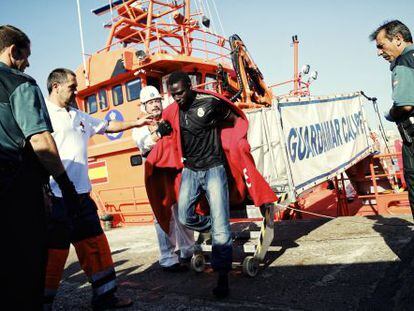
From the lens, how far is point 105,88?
1041 centimetres

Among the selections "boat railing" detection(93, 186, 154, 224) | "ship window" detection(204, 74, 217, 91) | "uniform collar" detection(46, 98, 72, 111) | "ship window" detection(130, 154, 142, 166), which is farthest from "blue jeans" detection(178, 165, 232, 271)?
"ship window" detection(204, 74, 217, 91)

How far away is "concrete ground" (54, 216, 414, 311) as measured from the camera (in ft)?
9.22

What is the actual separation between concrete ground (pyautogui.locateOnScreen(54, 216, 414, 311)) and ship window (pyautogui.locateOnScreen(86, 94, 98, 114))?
257 inches

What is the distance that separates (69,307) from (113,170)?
7113mm

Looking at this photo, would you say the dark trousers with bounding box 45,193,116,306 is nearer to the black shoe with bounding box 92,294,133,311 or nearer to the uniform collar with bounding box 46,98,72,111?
the black shoe with bounding box 92,294,133,311

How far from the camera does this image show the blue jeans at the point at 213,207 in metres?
3.23

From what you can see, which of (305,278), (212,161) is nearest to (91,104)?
(212,161)

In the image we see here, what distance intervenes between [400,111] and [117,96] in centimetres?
855

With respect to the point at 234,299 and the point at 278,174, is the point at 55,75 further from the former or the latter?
the point at 278,174

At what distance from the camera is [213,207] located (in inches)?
131

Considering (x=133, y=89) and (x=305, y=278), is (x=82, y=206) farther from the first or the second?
(x=133, y=89)

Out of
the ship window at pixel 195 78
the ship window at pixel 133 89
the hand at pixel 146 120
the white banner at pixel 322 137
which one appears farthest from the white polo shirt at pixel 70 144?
the ship window at pixel 195 78

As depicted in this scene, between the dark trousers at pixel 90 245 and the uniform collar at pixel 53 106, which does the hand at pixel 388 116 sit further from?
the uniform collar at pixel 53 106

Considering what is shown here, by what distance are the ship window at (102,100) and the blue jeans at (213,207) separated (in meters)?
7.62
